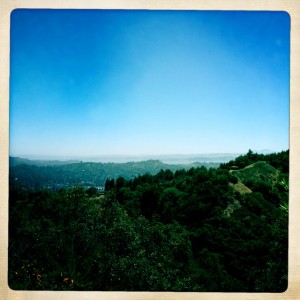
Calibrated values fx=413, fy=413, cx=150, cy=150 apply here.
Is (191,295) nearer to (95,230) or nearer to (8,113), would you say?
(95,230)

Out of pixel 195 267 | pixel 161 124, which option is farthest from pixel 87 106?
pixel 195 267

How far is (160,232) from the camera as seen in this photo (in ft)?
17.8

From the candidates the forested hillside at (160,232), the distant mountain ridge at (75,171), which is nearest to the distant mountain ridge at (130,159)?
the distant mountain ridge at (75,171)

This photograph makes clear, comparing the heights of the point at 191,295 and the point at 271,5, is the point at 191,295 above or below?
below

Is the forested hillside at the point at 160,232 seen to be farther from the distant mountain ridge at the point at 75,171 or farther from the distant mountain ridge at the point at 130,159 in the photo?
the distant mountain ridge at the point at 130,159

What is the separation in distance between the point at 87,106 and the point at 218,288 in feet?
9.36

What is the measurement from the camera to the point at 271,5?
11.7 feet

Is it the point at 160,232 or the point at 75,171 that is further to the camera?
the point at 160,232

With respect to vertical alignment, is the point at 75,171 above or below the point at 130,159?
below

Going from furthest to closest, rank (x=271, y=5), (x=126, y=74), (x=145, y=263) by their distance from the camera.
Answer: (x=126, y=74), (x=145, y=263), (x=271, y=5)

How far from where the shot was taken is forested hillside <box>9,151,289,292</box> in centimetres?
479

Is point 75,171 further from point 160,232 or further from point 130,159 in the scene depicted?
point 160,232

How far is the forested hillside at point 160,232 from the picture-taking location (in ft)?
A: 15.7

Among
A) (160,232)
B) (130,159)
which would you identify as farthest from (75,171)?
(160,232)
